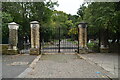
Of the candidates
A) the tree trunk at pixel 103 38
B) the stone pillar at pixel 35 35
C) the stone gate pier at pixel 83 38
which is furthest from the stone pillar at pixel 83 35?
the stone pillar at pixel 35 35

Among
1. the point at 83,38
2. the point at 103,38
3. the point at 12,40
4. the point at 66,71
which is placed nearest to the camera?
the point at 66,71

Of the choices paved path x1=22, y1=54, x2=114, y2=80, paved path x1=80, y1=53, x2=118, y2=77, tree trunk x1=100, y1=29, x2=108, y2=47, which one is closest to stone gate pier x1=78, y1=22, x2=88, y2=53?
tree trunk x1=100, y1=29, x2=108, y2=47

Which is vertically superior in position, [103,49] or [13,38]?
[13,38]

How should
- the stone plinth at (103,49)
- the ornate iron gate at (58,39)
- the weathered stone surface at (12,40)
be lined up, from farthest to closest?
the ornate iron gate at (58,39) < the stone plinth at (103,49) < the weathered stone surface at (12,40)

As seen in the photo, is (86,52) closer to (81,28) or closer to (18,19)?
(81,28)

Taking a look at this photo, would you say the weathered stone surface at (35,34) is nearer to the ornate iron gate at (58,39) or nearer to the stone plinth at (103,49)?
the ornate iron gate at (58,39)

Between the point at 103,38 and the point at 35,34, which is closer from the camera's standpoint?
the point at 35,34

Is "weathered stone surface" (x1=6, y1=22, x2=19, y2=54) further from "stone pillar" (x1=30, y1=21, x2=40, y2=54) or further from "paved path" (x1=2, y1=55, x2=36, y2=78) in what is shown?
"paved path" (x1=2, y1=55, x2=36, y2=78)

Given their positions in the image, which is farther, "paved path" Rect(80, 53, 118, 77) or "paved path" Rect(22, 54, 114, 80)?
"paved path" Rect(80, 53, 118, 77)

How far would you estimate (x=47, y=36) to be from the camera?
2519 cm

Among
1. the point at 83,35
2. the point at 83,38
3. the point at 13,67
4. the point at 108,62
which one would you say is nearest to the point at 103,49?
the point at 83,38

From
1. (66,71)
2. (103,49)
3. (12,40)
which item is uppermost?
(12,40)

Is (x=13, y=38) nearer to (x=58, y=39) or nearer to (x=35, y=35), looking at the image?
(x=35, y=35)

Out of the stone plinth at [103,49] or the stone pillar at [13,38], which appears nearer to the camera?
the stone pillar at [13,38]
